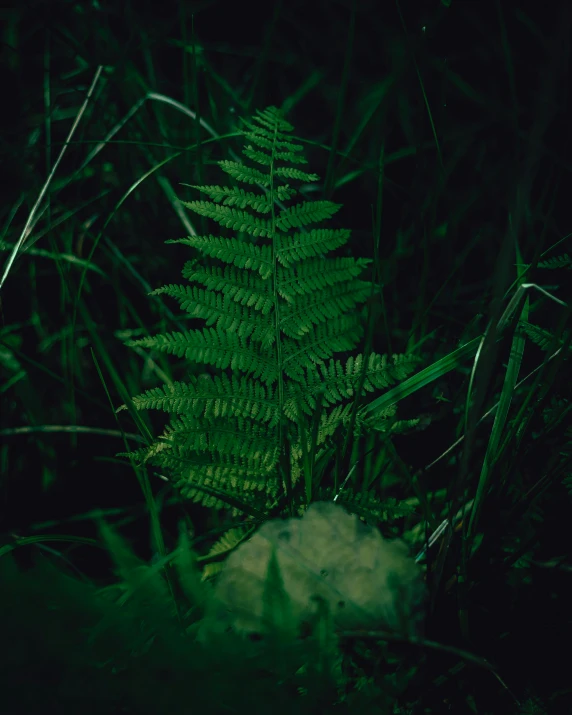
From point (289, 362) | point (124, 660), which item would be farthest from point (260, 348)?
point (124, 660)

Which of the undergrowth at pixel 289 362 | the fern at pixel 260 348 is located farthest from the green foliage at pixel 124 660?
the fern at pixel 260 348

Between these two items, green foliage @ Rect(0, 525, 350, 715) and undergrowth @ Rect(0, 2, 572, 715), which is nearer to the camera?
green foliage @ Rect(0, 525, 350, 715)

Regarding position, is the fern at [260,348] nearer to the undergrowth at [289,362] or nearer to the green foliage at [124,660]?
the undergrowth at [289,362]

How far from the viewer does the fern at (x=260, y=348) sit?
132 cm

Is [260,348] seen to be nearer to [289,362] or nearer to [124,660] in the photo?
[289,362]

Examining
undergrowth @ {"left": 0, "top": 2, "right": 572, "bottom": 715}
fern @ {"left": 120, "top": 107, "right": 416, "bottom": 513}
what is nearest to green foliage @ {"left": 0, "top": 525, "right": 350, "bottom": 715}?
undergrowth @ {"left": 0, "top": 2, "right": 572, "bottom": 715}

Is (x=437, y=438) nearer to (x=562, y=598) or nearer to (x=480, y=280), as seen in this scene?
(x=562, y=598)

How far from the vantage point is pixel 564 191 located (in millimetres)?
1901

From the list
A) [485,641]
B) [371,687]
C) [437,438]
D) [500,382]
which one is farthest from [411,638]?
[500,382]

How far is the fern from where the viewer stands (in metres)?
1.32

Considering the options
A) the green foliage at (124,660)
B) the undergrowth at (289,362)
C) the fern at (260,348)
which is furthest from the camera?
the fern at (260,348)

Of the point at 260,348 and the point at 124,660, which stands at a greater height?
the point at 260,348

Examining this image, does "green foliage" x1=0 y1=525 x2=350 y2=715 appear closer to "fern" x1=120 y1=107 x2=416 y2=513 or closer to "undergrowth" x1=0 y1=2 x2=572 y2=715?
"undergrowth" x1=0 y1=2 x2=572 y2=715

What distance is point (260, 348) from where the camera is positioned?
1.46m
